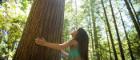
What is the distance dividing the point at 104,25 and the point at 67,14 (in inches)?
187

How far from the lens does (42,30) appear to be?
2.24 m

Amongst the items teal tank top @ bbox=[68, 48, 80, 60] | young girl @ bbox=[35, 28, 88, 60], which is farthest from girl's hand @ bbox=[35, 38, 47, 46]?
teal tank top @ bbox=[68, 48, 80, 60]

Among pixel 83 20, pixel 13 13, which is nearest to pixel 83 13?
pixel 83 20

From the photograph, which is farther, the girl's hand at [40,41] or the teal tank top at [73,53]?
the teal tank top at [73,53]

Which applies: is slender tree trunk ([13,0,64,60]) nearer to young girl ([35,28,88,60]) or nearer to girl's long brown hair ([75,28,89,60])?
young girl ([35,28,88,60])

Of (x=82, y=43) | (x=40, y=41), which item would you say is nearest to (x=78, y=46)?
(x=82, y=43)

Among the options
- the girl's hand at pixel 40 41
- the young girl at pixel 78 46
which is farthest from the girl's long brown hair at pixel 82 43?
the girl's hand at pixel 40 41

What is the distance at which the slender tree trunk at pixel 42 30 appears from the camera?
2.15 meters

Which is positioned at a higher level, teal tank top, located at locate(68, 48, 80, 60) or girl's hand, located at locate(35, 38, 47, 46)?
girl's hand, located at locate(35, 38, 47, 46)

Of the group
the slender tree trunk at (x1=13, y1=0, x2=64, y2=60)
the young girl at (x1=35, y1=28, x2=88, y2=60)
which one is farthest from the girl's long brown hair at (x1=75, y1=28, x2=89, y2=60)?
the slender tree trunk at (x1=13, y1=0, x2=64, y2=60)

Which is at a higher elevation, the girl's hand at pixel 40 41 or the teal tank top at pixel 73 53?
the girl's hand at pixel 40 41

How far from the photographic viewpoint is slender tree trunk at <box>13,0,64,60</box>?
7.07 feet

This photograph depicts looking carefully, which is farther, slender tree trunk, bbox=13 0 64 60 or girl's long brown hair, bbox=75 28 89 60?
girl's long brown hair, bbox=75 28 89 60

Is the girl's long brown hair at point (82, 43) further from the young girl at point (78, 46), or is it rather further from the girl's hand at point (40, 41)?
the girl's hand at point (40, 41)
